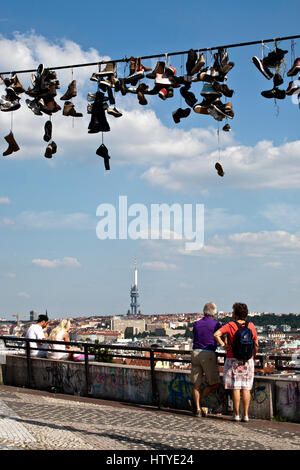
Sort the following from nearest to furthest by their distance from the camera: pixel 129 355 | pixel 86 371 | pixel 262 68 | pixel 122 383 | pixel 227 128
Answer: pixel 262 68
pixel 227 128
pixel 129 355
pixel 122 383
pixel 86 371

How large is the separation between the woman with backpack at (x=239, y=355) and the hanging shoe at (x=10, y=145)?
3.77 meters

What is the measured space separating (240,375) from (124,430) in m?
1.81

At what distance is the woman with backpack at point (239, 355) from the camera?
8.53 m

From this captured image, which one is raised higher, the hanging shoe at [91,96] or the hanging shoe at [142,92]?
the hanging shoe at [91,96]

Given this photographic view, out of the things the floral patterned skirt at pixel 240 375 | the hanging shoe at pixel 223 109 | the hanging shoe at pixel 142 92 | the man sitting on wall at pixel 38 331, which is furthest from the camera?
the man sitting on wall at pixel 38 331

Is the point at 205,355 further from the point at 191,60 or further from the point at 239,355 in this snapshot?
the point at 191,60

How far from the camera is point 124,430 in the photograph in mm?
A: 7953

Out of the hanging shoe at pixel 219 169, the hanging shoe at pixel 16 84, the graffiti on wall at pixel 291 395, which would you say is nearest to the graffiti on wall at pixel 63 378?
the graffiti on wall at pixel 291 395

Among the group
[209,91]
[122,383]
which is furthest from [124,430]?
[209,91]

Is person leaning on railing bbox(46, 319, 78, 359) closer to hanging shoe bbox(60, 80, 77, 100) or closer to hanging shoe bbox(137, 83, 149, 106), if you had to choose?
hanging shoe bbox(60, 80, 77, 100)

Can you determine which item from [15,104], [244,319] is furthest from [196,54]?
[244,319]

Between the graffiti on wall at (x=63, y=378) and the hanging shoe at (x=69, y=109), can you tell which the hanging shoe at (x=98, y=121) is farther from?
the graffiti on wall at (x=63, y=378)
